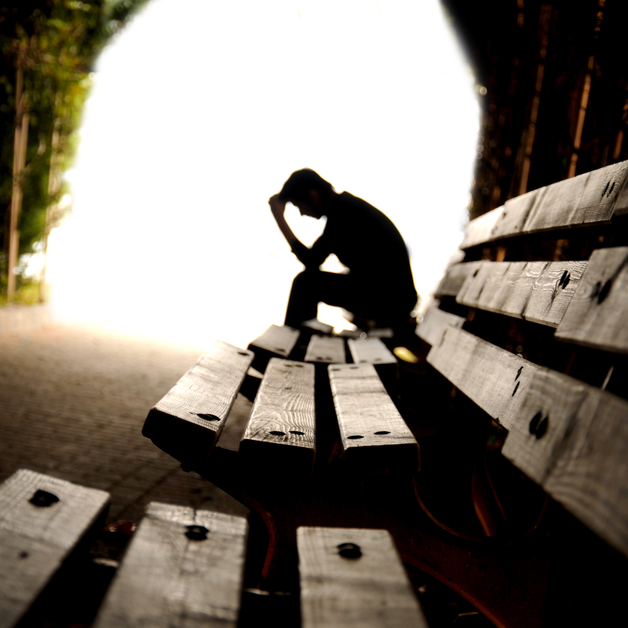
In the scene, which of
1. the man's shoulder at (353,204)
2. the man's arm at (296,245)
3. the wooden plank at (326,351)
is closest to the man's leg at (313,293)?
the man's arm at (296,245)

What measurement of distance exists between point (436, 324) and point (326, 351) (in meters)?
0.47

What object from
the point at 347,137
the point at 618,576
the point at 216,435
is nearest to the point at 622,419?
the point at 618,576

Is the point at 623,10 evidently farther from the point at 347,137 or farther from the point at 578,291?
the point at 347,137

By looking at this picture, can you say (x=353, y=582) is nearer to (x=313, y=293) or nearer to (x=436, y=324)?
(x=436, y=324)

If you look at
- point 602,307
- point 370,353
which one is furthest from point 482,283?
point 602,307

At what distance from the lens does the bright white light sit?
20.2 ft

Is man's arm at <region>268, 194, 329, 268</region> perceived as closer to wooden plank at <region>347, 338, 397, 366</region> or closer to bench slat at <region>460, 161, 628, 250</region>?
wooden plank at <region>347, 338, 397, 366</region>

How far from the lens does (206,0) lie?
889 cm

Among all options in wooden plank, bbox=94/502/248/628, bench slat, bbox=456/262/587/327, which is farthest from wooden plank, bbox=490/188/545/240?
wooden plank, bbox=94/502/248/628

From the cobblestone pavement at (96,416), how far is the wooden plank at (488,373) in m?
1.29

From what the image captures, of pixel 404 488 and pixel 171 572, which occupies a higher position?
pixel 171 572

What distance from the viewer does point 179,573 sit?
0.64m

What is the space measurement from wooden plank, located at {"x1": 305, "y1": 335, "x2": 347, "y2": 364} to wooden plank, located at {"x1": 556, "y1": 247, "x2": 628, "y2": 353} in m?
1.17

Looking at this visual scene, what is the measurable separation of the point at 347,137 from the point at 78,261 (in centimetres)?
598
